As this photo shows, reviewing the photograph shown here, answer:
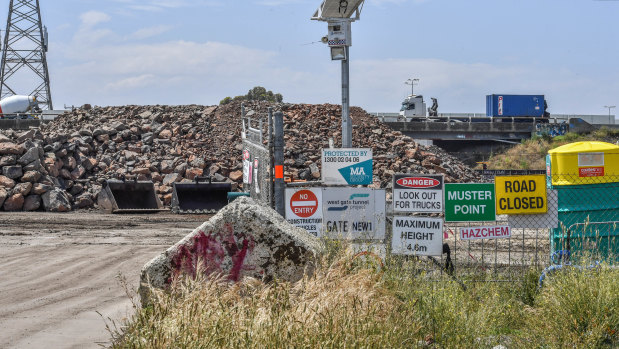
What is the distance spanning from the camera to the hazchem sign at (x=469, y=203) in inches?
385

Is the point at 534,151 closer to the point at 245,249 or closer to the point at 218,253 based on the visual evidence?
the point at 245,249

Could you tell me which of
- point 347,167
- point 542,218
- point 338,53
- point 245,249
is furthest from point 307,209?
point 338,53

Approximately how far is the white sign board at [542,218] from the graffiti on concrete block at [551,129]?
47.5 m

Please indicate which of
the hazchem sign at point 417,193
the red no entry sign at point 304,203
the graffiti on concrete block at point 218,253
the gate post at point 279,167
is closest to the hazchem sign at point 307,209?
the red no entry sign at point 304,203

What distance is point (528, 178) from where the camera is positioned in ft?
32.4

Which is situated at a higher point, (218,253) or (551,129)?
(551,129)

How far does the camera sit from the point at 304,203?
10609mm

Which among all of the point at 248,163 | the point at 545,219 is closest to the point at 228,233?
the point at 545,219

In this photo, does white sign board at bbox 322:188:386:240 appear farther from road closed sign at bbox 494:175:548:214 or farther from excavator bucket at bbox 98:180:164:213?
excavator bucket at bbox 98:180:164:213

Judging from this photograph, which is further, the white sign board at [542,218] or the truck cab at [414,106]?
the truck cab at [414,106]

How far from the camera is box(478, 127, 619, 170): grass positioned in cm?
4941

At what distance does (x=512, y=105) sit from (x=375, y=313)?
60895 millimetres

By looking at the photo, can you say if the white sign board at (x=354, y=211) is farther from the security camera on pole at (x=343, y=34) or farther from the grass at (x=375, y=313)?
the security camera on pole at (x=343, y=34)

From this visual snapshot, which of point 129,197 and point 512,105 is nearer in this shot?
point 129,197
